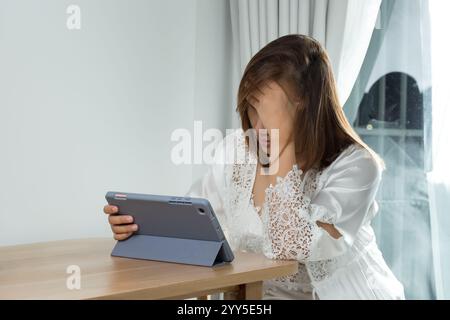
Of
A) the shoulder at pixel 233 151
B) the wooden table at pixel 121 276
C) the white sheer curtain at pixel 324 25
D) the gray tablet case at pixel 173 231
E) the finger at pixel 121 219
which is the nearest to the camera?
the wooden table at pixel 121 276

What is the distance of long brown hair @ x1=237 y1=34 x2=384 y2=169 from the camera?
150 centimetres

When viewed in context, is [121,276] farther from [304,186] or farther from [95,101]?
[95,101]

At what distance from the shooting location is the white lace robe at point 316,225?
138 centimetres

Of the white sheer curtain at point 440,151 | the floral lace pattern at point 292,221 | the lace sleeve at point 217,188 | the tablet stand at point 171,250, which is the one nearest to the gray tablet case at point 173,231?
the tablet stand at point 171,250

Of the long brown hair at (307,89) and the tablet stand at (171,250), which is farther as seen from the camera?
the long brown hair at (307,89)

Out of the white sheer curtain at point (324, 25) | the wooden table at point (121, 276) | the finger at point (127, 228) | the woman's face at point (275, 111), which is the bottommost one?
the wooden table at point (121, 276)

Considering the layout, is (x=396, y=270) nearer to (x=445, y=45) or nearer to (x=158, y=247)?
(x=445, y=45)

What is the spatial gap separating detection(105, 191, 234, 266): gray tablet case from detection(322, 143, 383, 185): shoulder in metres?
0.35

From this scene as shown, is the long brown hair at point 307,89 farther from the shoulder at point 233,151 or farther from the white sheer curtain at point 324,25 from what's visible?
the white sheer curtain at point 324,25

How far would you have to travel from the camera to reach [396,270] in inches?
78.2

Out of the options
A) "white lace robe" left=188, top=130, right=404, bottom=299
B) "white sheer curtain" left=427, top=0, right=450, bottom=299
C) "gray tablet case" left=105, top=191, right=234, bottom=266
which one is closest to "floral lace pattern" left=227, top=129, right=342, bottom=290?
"white lace robe" left=188, top=130, right=404, bottom=299

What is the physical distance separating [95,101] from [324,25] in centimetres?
77
